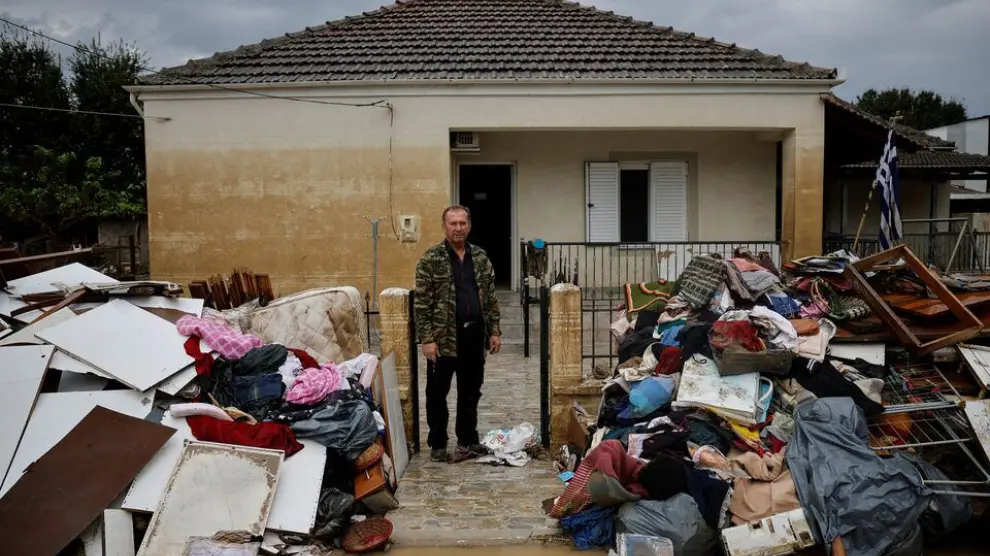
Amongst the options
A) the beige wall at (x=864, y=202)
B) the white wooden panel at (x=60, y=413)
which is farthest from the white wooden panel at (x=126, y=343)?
the beige wall at (x=864, y=202)

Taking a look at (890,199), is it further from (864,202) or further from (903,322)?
(864,202)

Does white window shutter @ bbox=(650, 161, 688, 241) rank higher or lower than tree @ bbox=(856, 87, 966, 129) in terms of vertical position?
lower

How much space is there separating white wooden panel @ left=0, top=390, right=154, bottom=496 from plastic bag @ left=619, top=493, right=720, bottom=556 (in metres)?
3.35

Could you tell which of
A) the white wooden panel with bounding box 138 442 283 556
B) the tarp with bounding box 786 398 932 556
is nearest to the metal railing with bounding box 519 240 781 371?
the tarp with bounding box 786 398 932 556

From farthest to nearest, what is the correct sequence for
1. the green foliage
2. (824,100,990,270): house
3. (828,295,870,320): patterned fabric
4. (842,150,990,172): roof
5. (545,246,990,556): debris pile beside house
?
1. the green foliage
2. (842,150,990,172): roof
3. (824,100,990,270): house
4. (828,295,870,320): patterned fabric
5. (545,246,990,556): debris pile beside house

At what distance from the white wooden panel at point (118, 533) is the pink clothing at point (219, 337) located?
57.9 inches

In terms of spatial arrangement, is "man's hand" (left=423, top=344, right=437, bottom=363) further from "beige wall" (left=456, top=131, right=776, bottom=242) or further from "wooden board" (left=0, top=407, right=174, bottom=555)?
"beige wall" (left=456, top=131, right=776, bottom=242)

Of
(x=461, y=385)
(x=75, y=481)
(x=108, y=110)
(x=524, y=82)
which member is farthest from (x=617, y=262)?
(x=108, y=110)

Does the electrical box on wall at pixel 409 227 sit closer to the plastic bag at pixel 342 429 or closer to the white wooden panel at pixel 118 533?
the plastic bag at pixel 342 429

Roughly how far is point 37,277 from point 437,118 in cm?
670

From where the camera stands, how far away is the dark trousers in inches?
214

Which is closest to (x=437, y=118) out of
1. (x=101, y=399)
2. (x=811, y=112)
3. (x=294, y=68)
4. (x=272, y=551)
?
(x=294, y=68)

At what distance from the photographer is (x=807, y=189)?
11.7 metres

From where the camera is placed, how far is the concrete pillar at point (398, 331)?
18.8 ft
